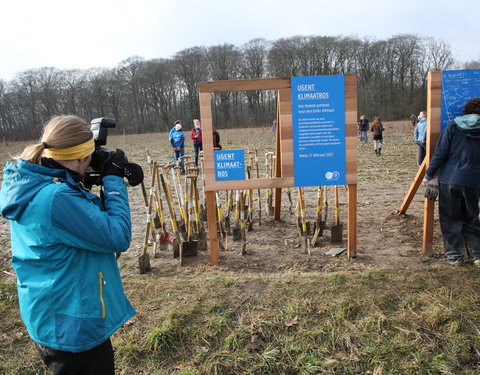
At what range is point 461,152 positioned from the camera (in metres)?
4.01

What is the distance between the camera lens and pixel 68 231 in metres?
1.64

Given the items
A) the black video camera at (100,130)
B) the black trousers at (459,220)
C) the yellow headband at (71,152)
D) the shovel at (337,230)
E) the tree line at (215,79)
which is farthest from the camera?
the tree line at (215,79)

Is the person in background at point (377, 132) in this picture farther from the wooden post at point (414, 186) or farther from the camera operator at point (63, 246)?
the camera operator at point (63, 246)

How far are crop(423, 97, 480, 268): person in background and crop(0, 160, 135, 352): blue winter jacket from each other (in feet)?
12.3

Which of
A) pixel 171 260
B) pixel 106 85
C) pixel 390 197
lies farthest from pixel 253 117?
pixel 171 260

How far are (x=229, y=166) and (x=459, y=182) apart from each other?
261cm

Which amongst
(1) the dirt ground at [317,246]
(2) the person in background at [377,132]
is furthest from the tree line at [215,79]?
(1) the dirt ground at [317,246]

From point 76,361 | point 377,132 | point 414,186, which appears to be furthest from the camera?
point 377,132

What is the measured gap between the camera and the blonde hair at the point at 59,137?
5.51 ft

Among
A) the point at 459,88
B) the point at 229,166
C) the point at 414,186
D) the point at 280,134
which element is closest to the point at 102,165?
the point at 229,166

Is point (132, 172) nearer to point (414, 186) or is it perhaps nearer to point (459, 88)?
point (459, 88)

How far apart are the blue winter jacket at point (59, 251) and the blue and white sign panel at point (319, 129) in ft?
9.70

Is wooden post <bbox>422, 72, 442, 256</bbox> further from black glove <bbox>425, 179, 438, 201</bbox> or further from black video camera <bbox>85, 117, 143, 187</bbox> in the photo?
black video camera <bbox>85, 117, 143, 187</bbox>

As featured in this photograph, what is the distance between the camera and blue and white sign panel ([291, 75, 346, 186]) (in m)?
4.26
